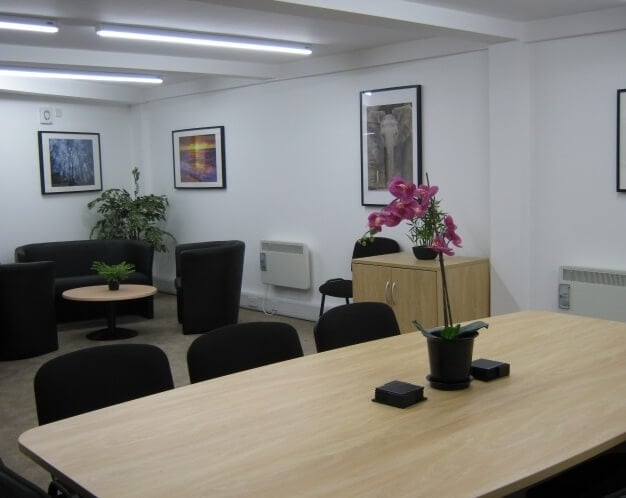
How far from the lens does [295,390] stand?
2449mm

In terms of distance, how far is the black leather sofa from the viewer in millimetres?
7320

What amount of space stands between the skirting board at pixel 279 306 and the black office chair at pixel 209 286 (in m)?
0.82

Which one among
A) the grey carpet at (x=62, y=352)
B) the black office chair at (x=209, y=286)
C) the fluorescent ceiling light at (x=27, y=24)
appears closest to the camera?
the grey carpet at (x=62, y=352)

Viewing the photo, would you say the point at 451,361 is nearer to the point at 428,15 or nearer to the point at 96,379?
the point at 96,379

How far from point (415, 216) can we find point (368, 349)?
83cm

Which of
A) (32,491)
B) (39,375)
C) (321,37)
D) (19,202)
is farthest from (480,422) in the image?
(19,202)

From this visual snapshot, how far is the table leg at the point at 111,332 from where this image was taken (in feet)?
21.9

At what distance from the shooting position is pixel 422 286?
5262 millimetres

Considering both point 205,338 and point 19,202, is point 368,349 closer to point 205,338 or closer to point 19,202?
point 205,338

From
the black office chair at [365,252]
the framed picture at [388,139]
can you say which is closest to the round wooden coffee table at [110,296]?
the black office chair at [365,252]

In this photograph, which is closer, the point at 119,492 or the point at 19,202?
the point at 119,492

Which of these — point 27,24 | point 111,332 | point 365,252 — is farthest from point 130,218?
point 27,24

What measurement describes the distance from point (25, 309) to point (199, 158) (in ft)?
10.0

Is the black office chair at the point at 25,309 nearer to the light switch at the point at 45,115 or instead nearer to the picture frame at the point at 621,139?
the light switch at the point at 45,115
